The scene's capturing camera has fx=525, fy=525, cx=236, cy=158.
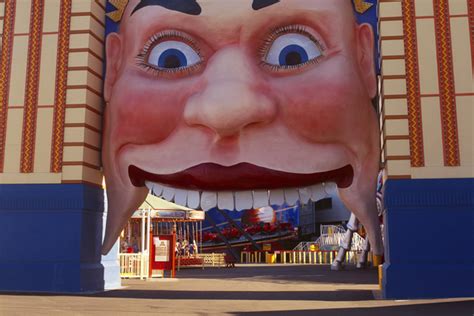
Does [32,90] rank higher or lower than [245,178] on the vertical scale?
higher

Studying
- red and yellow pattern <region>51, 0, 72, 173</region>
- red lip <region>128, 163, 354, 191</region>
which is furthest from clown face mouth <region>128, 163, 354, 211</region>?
red and yellow pattern <region>51, 0, 72, 173</region>

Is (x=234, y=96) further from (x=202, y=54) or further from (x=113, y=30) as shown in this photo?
(x=113, y=30)

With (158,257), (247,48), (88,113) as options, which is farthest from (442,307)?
(158,257)

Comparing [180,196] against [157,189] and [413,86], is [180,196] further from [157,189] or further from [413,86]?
[413,86]

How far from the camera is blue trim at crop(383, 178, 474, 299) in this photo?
8.94m

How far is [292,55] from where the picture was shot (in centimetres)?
1012

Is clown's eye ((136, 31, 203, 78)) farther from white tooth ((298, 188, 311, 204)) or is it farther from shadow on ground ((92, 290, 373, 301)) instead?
shadow on ground ((92, 290, 373, 301))

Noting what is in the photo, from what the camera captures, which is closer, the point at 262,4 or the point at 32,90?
the point at 262,4

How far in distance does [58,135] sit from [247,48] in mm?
4272

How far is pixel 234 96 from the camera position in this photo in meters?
9.52

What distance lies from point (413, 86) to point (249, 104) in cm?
303

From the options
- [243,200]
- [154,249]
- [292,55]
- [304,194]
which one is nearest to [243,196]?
[243,200]

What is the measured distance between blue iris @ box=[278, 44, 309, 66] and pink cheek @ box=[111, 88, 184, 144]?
2131 mm

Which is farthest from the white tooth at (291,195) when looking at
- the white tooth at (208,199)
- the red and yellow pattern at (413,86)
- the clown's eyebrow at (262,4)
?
the clown's eyebrow at (262,4)
